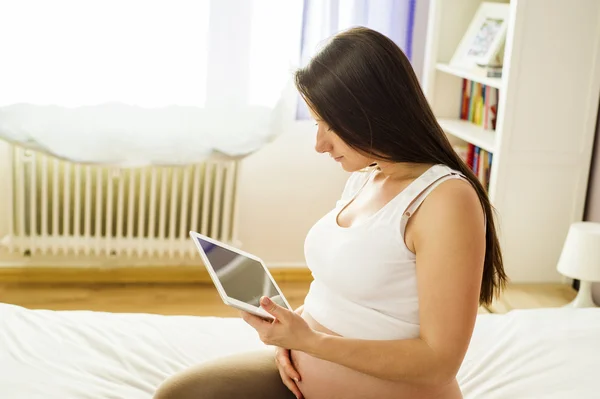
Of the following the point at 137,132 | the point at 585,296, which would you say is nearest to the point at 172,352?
the point at 137,132

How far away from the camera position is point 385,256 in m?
1.31

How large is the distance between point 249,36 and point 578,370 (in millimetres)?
1925

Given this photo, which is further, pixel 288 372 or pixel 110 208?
pixel 110 208

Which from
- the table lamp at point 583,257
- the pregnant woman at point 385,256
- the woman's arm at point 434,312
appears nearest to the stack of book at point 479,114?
the table lamp at point 583,257

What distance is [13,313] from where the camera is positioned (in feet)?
6.34

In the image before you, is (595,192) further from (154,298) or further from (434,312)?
(434,312)

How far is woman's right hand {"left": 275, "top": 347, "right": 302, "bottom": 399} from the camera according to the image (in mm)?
1454

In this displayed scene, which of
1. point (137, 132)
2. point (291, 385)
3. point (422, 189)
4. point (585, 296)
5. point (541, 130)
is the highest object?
point (422, 189)

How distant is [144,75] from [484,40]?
4.30 feet

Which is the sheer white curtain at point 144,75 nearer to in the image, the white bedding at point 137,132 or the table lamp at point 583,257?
the white bedding at point 137,132

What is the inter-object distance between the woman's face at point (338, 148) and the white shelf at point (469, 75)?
1738mm

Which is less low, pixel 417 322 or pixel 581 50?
pixel 581 50

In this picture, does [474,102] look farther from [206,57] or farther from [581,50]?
[206,57]

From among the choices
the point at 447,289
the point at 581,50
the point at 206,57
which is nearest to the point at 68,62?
the point at 206,57
